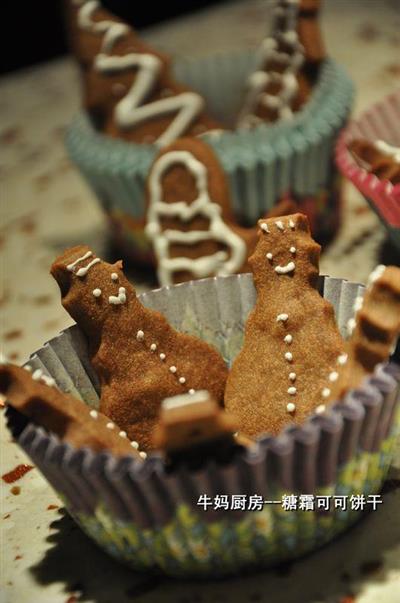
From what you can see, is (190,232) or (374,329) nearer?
(374,329)

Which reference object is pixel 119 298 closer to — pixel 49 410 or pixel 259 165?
pixel 49 410

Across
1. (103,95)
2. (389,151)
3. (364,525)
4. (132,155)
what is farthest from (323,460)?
(103,95)

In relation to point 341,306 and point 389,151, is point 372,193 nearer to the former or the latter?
point 389,151

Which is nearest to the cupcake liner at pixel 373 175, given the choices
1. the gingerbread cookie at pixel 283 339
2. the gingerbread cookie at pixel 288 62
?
the gingerbread cookie at pixel 288 62

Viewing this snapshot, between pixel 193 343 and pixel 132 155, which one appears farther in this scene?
pixel 132 155

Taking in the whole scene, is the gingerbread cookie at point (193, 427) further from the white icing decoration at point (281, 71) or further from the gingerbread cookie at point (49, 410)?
the white icing decoration at point (281, 71)

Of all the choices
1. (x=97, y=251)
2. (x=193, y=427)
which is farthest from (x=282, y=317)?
(x=97, y=251)

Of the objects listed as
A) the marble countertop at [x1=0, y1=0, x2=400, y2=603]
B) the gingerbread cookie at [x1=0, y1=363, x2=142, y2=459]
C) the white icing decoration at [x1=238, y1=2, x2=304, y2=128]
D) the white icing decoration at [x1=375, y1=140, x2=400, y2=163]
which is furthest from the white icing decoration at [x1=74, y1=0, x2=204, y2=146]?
the gingerbread cookie at [x1=0, y1=363, x2=142, y2=459]
